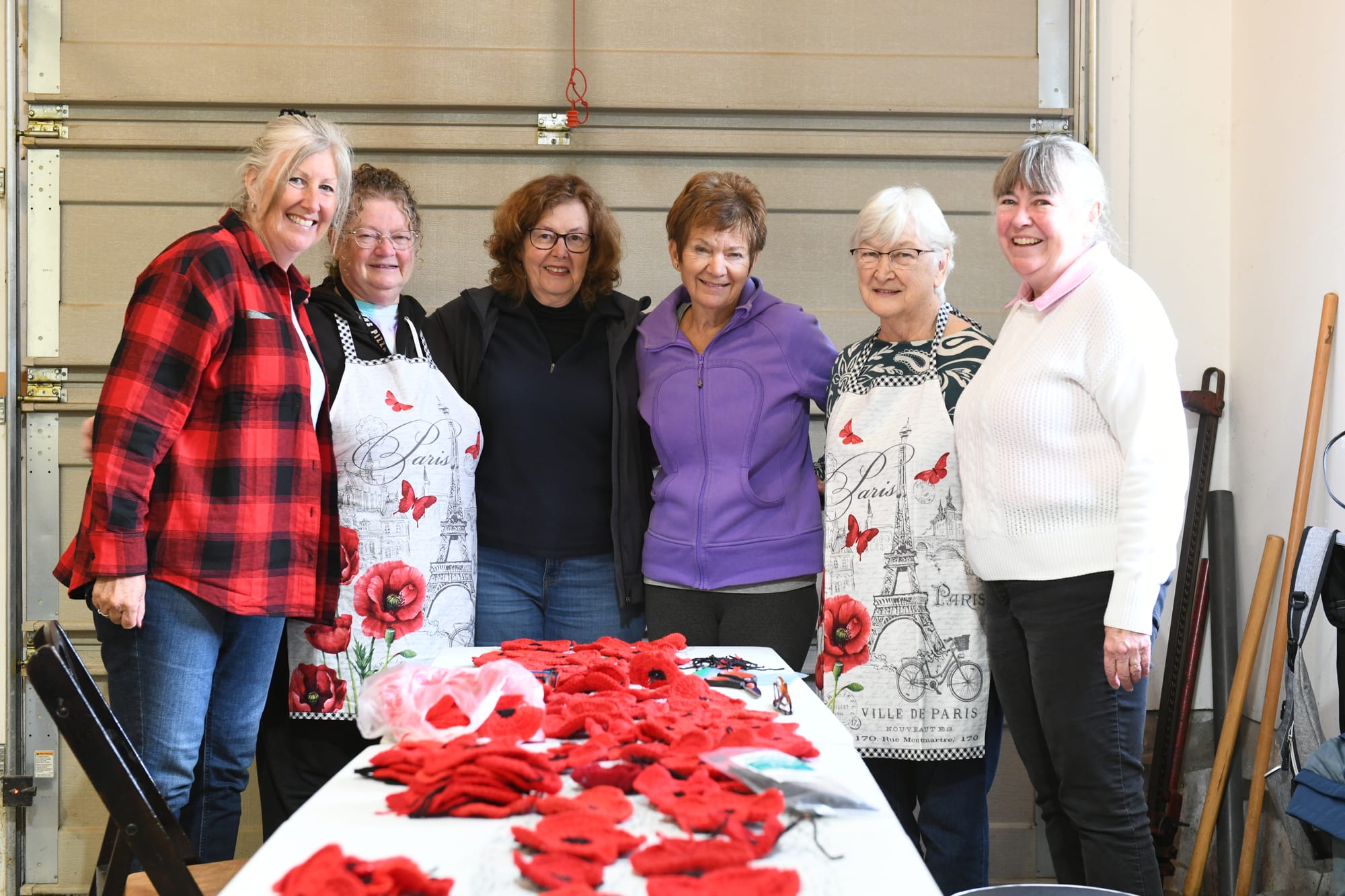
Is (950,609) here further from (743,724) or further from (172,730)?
(172,730)

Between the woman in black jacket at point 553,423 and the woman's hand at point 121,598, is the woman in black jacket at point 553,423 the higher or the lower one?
the higher one

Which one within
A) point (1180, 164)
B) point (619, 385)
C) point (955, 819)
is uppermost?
point (1180, 164)

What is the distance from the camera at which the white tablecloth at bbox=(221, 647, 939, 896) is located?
93cm

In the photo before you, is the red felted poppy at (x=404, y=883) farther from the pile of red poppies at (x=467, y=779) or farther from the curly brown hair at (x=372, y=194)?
the curly brown hair at (x=372, y=194)

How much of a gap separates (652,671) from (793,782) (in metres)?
0.52

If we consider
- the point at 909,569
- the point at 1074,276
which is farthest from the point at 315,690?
the point at 1074,276

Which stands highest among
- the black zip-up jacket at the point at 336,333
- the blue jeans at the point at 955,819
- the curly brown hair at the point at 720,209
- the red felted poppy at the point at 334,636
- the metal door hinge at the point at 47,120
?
the metal door hinge at the point at 47,120

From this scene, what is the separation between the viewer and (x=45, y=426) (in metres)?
2.97

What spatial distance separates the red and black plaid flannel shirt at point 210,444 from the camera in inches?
72.3

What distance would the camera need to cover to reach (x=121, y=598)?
1.82 metres

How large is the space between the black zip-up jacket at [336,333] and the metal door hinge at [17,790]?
1.62m

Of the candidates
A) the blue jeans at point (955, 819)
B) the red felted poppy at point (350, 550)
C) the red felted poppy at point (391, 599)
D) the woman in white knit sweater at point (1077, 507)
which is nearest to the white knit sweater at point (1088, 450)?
the woman in white knit sweater at point (1077, 507)

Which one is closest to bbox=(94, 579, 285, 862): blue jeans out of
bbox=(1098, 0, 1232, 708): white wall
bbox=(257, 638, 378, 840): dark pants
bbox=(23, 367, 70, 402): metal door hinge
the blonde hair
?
bbox=(257, 638, 378, 840): dark pants

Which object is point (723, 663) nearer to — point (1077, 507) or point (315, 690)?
point (1077, 507)
